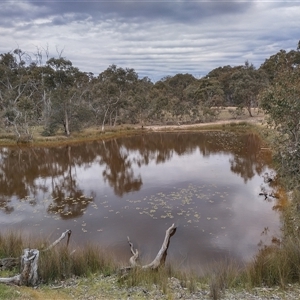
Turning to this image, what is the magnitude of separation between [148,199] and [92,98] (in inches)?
1106

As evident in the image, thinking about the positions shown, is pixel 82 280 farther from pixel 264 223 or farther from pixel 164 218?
pixel 264 223

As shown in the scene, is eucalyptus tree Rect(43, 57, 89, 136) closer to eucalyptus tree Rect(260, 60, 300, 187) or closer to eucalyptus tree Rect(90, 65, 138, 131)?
eucalyptus tree Rect(90, 65, 138, 131)

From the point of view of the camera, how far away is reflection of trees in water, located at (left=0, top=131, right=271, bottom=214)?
13719mm

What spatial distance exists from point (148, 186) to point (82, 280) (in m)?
8.46

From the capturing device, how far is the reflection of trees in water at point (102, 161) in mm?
13719

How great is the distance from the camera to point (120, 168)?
18.0m

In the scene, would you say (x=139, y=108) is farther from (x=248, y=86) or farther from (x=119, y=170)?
(x=119, y=170)

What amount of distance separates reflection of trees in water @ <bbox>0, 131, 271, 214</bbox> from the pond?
55 millimetres

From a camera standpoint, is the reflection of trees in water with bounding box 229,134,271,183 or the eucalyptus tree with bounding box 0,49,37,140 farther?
the eucalyptus tree with bounding box 0,49,37,140

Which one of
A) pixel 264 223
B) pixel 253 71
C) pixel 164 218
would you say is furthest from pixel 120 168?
pixel 253 71

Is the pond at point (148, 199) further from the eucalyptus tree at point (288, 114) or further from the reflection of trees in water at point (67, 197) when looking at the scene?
the eucalyptus tree at point (288, 114)

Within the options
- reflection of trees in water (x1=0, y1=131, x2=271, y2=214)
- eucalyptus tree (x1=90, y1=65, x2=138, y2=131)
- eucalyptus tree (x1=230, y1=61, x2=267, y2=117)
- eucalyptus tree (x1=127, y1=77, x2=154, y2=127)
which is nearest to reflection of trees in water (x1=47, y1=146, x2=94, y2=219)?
reflection of trees in water (x1=0, y1=131, x2=271, y2=214)

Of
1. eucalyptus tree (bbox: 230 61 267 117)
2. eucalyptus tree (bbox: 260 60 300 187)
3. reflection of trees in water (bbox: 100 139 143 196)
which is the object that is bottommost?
reflection of trees in water (bbox: 100 139 143 196)

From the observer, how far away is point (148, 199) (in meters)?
12.3
